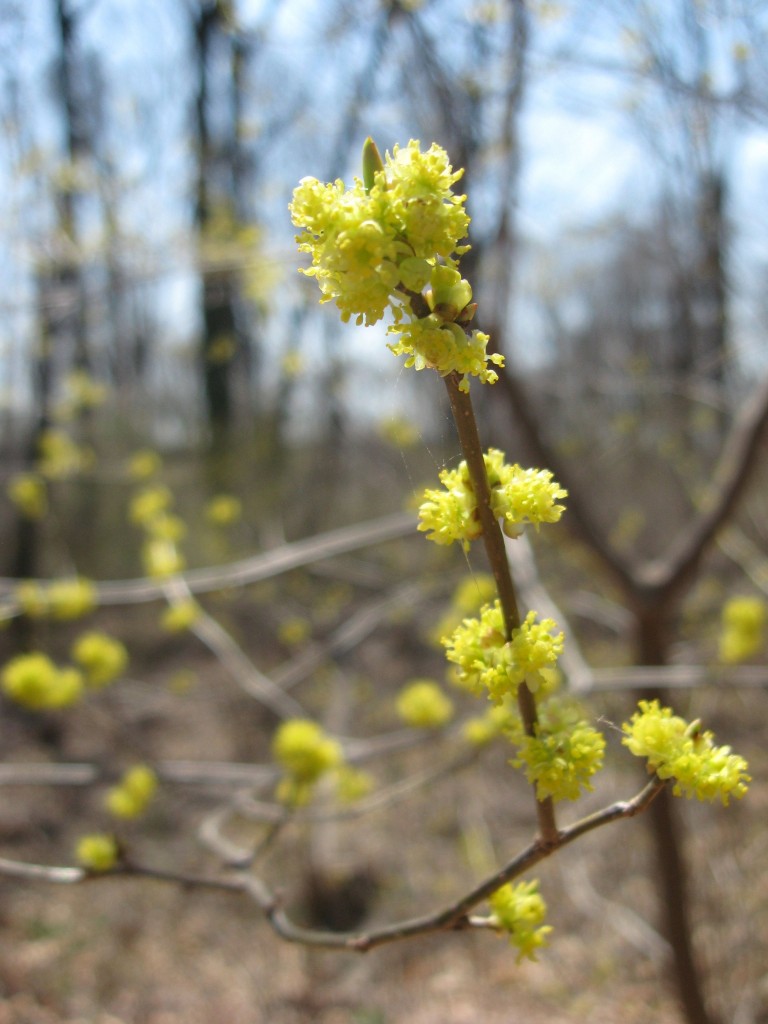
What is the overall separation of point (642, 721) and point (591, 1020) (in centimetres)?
355

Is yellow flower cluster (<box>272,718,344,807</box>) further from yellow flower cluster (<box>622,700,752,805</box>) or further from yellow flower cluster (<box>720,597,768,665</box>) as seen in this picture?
yellow flower cluster (<box>720,597,768,665</box>)

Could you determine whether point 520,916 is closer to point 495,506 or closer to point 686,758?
point 686,758

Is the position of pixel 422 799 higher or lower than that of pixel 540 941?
lower

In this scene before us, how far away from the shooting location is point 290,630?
4.77 meters

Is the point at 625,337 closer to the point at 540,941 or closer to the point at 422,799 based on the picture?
the point at 422,799

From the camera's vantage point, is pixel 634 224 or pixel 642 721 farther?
pixel 634 224

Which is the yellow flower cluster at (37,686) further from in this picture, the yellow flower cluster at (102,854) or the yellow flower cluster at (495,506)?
the yellow flower cluster at (495,506)

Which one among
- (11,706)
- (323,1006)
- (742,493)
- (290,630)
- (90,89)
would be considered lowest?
(323,1006)

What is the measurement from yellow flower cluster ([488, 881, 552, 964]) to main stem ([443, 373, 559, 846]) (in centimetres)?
21

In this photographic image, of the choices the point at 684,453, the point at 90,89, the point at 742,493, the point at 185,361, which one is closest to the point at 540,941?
the point at 742,493

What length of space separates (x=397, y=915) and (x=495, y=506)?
440cm

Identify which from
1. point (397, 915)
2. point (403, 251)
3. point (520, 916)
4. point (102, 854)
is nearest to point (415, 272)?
point (403, 251)

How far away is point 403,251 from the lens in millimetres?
565

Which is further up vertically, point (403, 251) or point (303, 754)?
point (403, 251)
